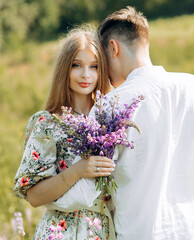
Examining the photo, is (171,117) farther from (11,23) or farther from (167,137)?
(11,23)

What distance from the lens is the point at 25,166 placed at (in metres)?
2.63

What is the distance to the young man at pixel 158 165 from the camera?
2.36m

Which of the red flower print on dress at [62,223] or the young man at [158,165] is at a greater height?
the young man at [158,165]

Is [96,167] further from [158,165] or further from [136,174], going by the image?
[158,165]

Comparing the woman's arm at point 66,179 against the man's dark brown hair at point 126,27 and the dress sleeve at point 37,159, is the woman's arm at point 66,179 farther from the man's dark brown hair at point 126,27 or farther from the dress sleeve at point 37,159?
the man's dark brown hair at point 126,27

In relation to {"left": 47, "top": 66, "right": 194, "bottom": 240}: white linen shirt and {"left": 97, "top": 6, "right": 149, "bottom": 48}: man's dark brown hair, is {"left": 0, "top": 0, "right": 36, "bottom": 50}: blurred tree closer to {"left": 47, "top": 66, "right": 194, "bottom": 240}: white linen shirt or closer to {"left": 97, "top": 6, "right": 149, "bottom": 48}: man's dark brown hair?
{"left": 97, "top": 6, "right": 149, "bottom": 48}: man's dark brown hair

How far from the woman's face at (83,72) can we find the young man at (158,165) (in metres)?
0.63

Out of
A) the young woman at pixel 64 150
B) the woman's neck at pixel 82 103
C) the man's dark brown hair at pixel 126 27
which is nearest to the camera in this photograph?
the young woman at pixel 64 150

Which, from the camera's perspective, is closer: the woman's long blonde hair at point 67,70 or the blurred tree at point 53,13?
the woman's long blonde hair at point 67,70

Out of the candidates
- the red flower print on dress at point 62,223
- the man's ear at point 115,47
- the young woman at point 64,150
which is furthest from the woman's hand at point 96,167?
the man's ear at point 115,47

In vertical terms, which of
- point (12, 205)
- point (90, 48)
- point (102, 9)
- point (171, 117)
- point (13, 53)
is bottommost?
point (12, 205)

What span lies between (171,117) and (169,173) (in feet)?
1.12

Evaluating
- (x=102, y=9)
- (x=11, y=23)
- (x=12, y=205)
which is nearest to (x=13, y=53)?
(x=11, y=23)

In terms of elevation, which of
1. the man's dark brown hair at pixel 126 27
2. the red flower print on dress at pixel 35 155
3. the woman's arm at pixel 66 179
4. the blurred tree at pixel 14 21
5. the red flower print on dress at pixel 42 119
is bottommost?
the woman's arm at pixel 66 179
